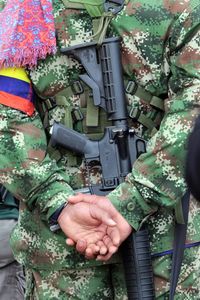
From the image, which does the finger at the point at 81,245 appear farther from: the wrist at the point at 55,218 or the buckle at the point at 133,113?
the buckle at the point at 133,113

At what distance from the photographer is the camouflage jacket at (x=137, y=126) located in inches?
115

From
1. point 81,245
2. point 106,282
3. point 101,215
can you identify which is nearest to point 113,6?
point 101,215

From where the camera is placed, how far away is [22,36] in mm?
3080

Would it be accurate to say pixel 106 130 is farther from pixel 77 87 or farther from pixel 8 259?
pixel 8 259

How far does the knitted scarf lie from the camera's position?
10.0ft

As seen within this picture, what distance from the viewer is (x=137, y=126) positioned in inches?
122

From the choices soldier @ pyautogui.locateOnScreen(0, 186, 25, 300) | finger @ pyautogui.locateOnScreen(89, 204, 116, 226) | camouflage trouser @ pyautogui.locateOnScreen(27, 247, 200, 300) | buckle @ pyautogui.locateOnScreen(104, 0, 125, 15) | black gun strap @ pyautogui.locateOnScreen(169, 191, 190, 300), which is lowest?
soldier @ pyautogui.locateOnScreen(0, 186, 25, 300)

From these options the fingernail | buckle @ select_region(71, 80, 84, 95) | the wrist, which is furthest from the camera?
buckle @ select_region(71, 80, 84, 95)

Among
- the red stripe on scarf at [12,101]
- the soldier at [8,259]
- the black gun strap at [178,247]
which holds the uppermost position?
the red stripe on scarf at [12,101]

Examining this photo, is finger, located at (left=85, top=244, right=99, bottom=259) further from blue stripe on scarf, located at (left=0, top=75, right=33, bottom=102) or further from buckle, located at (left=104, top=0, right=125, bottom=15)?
buckle, located at (left=104, top=0, right=125, bottom=15)

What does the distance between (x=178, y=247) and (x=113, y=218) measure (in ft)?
0.90

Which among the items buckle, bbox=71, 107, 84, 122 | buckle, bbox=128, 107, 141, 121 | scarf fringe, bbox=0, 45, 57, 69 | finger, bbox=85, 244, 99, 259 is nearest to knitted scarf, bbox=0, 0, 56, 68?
scarf fringe, bbox=0, 45, 57, 69

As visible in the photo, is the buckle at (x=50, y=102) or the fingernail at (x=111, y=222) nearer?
the fingernail at (x=111, y=222)

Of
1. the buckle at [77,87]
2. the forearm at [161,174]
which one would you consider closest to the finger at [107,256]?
the forearm at [161,174]
